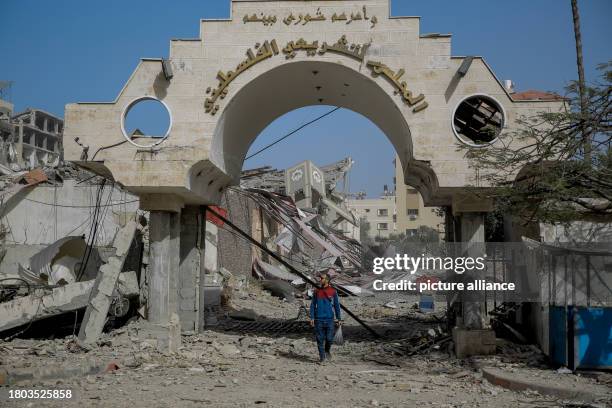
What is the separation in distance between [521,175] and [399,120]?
2.74 metres

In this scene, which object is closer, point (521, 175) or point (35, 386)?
point (35, 386)

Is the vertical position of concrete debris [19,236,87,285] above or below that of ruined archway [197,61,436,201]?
below

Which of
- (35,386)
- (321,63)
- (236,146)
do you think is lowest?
(35,386)

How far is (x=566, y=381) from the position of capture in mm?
10414

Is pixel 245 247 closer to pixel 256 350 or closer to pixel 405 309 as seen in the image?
pixel 405 309

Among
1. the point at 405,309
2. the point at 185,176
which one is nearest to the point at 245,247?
the point at 405,309

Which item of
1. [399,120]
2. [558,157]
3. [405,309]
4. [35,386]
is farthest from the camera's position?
[405,309]

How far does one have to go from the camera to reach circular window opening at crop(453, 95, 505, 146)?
13227mm

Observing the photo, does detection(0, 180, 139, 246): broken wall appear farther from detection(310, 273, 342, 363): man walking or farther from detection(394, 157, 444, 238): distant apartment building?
detection(394, 157, 444, 238): distant apartment building

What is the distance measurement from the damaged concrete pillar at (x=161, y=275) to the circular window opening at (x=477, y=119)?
20.6ft

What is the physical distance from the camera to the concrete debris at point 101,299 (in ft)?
44.4

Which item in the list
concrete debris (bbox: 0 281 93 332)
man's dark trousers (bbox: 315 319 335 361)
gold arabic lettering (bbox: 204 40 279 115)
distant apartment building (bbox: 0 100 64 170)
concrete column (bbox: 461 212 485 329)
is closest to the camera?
man's dark trousers (bbox: 315 319 335 361)

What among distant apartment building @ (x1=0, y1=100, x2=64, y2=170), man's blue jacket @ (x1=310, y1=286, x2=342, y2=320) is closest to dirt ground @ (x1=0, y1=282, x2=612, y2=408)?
man's blue jacket @ (x1=310, y1=286, x2=342, y2=320)

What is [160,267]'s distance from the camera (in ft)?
45.4
